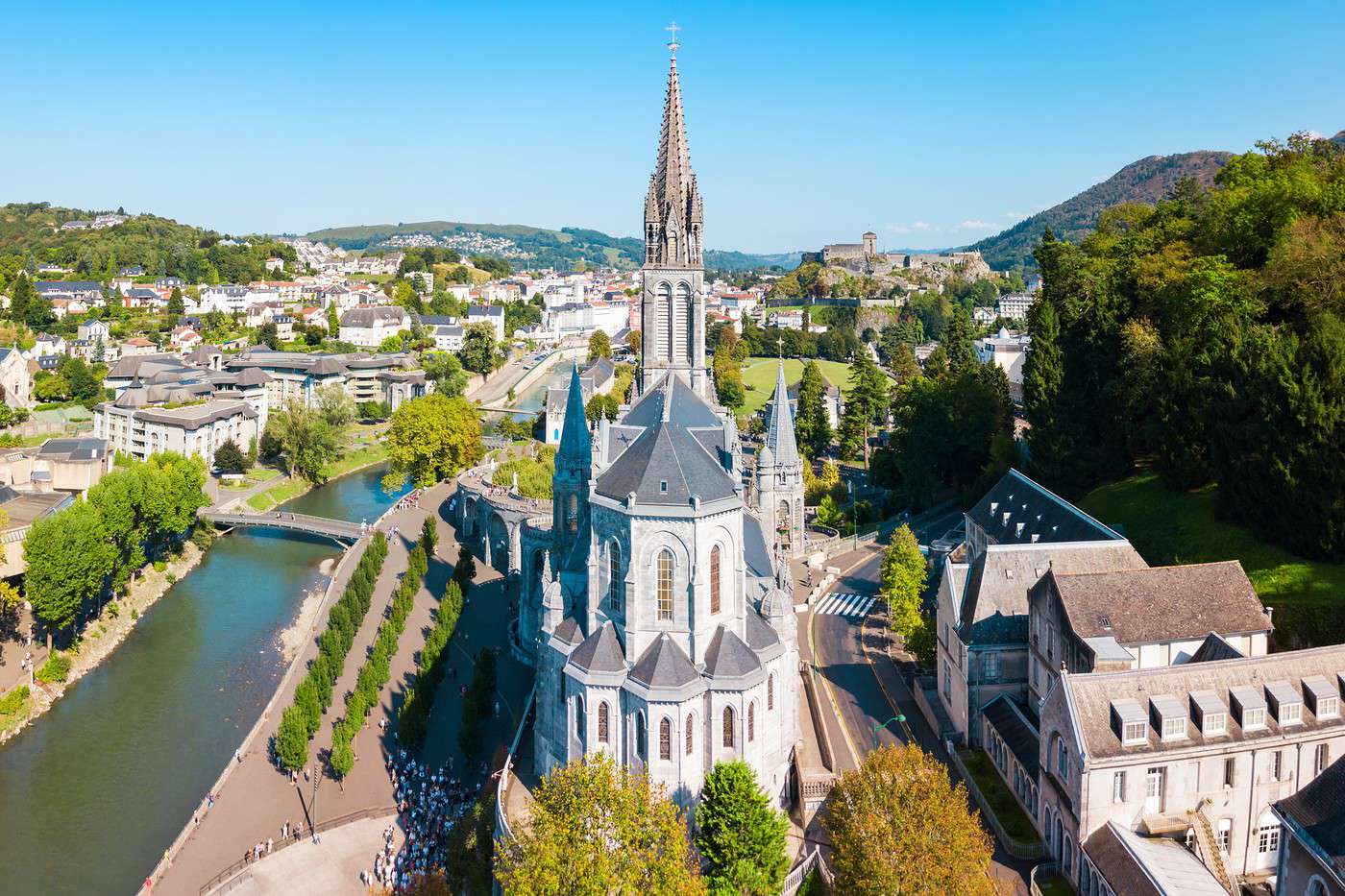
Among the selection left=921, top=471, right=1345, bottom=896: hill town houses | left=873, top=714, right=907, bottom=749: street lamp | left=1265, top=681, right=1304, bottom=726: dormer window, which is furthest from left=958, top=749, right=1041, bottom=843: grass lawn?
left=1265, top=681, right=1304, bottom=726: dormer window

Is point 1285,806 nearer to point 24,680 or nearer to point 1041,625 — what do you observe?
point 1041,625

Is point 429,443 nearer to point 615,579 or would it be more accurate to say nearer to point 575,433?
point 575,433

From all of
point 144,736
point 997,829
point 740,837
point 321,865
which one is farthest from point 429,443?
point 997,829

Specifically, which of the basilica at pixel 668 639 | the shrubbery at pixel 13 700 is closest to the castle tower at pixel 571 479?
the basilica at pixel 668 639

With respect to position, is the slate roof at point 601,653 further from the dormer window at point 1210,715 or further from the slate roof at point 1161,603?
the dormer window at point 1210,715

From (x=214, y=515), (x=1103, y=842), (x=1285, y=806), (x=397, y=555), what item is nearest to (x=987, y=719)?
(x=1103, y=842)

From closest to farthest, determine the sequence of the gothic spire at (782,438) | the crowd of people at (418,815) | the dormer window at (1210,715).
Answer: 1. the dormer window at (1210,715)
2. the crowd of people at (418,815)
3. the gothic spire at (782,438)
